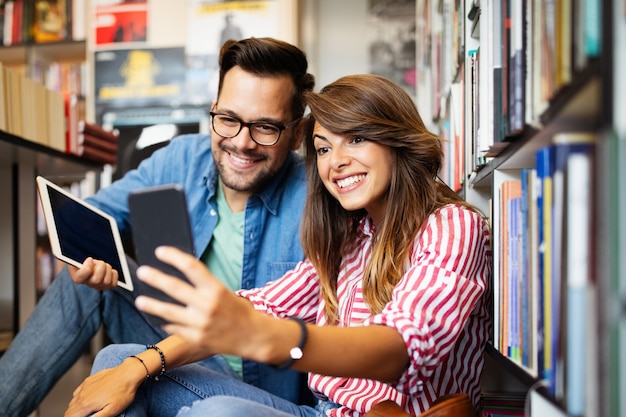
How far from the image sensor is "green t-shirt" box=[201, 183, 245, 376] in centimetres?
158

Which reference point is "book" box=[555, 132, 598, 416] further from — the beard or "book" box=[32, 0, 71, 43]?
"book" box=[32, 0, 71, 43]

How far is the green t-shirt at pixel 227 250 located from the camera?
1.58m

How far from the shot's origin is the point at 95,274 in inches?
51.8

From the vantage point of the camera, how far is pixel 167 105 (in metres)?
3.59

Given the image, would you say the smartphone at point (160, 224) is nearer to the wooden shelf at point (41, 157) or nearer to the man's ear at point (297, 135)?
the man's ear at point (297, 135)

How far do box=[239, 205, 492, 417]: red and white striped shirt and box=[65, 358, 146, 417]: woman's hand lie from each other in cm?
27

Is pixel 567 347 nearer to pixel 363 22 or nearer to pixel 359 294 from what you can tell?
pixel 359 294

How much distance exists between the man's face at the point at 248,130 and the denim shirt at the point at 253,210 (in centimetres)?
6

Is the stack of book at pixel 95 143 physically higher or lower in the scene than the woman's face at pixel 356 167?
higher

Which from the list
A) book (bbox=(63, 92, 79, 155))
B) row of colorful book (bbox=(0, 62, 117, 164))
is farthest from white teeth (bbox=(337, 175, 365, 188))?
book (bbox=(63, 92, 79, 155))

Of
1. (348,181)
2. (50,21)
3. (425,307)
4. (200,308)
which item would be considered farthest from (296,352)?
(50,21)

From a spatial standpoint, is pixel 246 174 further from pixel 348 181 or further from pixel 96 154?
pixel 96 154

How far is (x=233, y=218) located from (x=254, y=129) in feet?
0.82

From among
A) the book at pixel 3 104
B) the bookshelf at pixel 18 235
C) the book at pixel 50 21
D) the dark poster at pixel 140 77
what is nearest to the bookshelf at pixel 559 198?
the book at pixel 3 104
